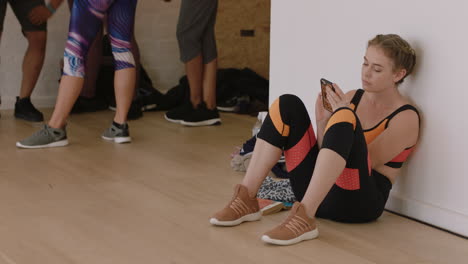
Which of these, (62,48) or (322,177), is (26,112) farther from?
(322,177)

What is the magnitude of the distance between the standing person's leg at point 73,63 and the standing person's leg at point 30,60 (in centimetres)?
76

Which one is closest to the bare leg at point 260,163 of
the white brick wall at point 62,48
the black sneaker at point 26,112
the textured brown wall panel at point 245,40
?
the black sneaker at point 26,112

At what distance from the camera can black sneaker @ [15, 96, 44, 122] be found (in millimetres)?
4566

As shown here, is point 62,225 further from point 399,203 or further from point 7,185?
point 399,203

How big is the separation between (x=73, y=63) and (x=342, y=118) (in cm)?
184

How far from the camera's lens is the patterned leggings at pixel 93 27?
372cm

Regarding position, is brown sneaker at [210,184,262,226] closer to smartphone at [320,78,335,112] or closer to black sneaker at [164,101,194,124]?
smartphone at [320,78,335,112]

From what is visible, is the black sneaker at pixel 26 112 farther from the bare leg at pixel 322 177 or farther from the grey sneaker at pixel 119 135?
the bare leg at pixel 322 177

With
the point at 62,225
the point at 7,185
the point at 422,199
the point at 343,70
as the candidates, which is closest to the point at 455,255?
the point at 422,199

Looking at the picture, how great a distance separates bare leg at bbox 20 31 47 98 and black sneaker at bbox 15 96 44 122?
4 cm

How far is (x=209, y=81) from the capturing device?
456 cm

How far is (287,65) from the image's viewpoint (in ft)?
11.1

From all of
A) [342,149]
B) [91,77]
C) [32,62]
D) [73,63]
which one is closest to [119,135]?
[73,63]

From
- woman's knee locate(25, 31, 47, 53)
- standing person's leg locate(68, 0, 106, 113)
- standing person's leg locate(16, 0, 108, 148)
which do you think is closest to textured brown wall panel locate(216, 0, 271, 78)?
standing person's leg locate(68, 0, 106, 113)
